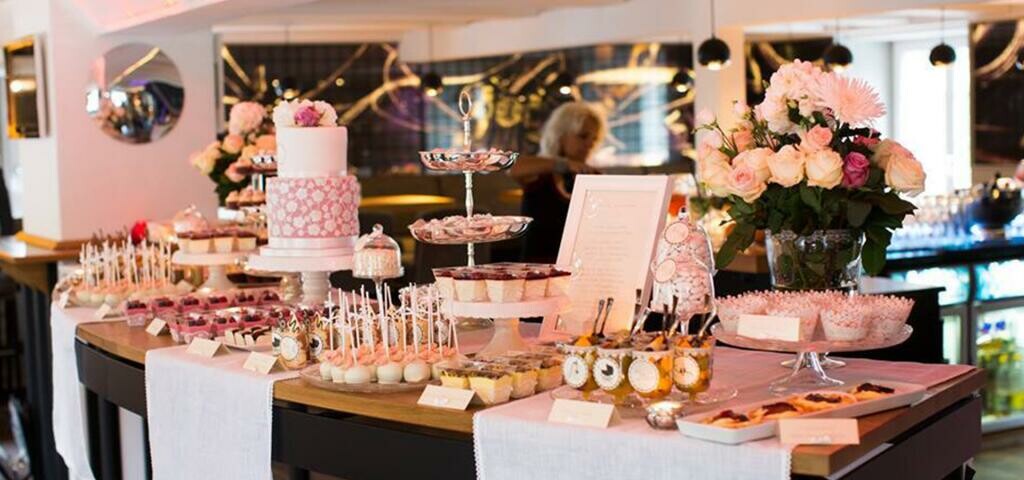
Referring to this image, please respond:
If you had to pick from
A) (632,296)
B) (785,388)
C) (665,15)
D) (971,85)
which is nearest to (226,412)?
(632,296)

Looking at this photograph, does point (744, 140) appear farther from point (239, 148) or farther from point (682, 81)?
point (682, 81)

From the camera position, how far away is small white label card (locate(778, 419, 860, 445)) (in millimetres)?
2172

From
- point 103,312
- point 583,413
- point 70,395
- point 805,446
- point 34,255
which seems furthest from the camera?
point 34,255

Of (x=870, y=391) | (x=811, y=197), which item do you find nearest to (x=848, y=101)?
(x=811, y=197)

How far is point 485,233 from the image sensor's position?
312 cm

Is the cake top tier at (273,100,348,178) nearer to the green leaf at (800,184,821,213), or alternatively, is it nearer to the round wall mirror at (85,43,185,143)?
the green leaf at (800,184,821,213)

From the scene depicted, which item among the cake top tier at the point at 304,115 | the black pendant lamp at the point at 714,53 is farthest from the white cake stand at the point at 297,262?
the black pendant lamp at the point at 714,53

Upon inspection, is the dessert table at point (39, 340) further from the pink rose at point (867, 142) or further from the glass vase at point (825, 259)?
the pink rose at point (867, 142)

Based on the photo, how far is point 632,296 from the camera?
126 inches

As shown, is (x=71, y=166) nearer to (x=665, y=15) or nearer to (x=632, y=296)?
(x=632, y=296)

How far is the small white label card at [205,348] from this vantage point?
3.43 metres

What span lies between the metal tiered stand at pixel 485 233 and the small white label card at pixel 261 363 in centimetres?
44

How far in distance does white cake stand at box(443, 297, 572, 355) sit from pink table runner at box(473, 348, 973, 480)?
303 mm

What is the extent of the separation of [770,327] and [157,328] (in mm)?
1916
